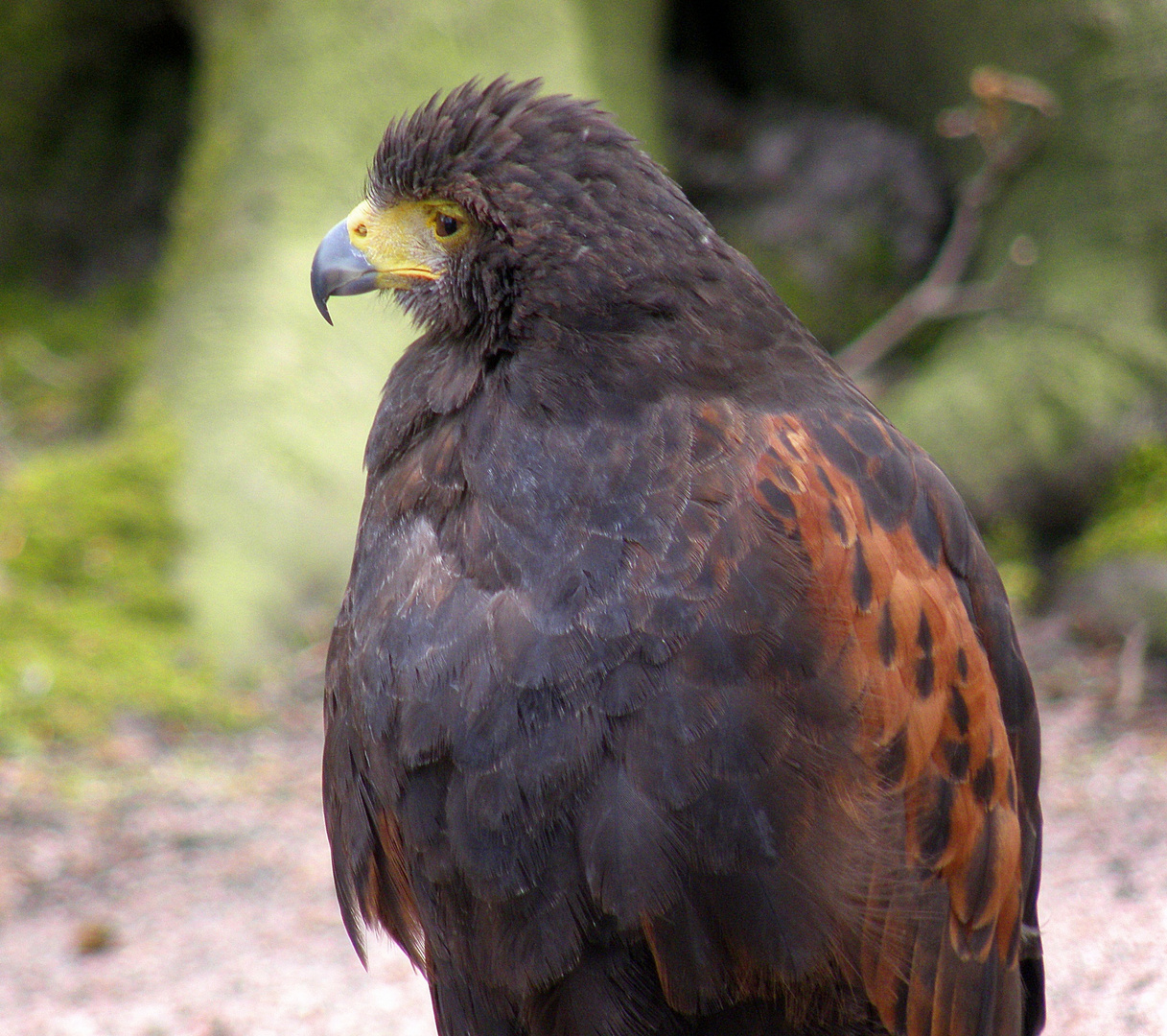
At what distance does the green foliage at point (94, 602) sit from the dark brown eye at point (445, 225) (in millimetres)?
3282

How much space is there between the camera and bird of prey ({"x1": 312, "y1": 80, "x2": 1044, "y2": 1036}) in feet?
7.68

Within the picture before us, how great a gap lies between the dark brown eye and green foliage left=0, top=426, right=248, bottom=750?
3282 millimetres

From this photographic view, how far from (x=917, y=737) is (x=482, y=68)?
4.97m

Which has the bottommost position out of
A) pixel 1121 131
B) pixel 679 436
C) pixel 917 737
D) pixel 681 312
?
pixel 917 737

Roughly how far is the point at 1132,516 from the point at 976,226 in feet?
5.59

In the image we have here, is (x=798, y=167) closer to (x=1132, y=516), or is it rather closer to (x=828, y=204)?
(x=828, y=204)

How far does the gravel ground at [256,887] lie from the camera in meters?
3.93

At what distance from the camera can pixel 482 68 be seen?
664cm

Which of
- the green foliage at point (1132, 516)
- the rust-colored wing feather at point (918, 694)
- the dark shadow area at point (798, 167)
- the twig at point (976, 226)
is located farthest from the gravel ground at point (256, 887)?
the dark shadow area at point (798, 167)

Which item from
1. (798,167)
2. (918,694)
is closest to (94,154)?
(798,167)

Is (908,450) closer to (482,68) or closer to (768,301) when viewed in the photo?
(768,301)

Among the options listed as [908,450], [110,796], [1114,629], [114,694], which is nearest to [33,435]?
[114,694]

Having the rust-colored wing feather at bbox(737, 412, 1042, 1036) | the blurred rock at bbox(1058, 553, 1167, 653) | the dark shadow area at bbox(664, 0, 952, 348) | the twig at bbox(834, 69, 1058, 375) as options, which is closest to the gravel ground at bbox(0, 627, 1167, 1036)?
the blurred rock at bbox(1058, 553, 1167, 653)

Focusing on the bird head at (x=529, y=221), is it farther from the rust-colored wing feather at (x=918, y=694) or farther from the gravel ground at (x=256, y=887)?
the gravel ground at (x=256, y=887)
